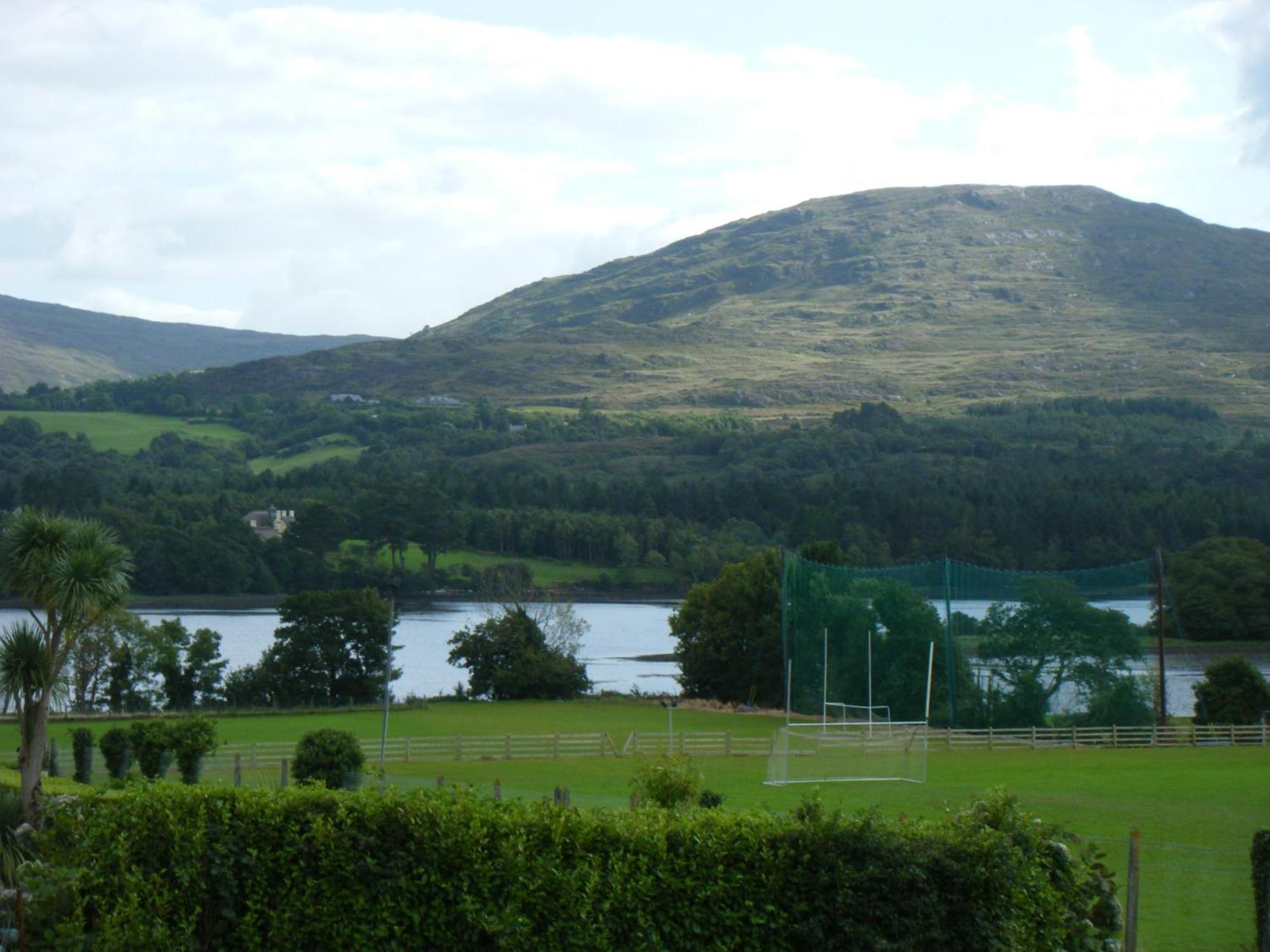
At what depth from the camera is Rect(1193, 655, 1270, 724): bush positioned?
131ft

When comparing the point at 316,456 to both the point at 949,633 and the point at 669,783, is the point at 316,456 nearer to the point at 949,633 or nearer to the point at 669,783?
the point at 949,633

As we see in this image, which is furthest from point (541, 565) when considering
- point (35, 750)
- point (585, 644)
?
point (35, 750)

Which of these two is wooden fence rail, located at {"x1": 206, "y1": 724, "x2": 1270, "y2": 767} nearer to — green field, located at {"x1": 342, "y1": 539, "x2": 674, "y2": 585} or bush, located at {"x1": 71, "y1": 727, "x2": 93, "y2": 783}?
bush, located at {"x1": 71, "y1": 727, "x2": 93, "y2": 783}

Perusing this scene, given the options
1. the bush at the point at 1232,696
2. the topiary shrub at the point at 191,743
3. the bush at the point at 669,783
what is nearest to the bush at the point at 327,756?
the topiary shrub at the point at 191,743

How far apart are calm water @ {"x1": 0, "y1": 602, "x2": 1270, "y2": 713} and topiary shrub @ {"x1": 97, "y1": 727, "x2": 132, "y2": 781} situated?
84.3 ft

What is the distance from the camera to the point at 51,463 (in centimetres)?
13575

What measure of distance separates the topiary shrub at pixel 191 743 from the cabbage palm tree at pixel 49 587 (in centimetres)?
483

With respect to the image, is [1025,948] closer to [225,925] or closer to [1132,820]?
[225,925]

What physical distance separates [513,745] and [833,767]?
11.3 metres

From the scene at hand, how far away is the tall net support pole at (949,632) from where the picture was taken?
124 feet

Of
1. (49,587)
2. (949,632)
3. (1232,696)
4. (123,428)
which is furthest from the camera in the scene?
(123,428)

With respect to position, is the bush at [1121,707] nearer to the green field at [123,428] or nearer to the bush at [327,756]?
the bush at [327,756]

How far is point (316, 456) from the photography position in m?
166

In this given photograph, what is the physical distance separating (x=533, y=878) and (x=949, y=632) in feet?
102
